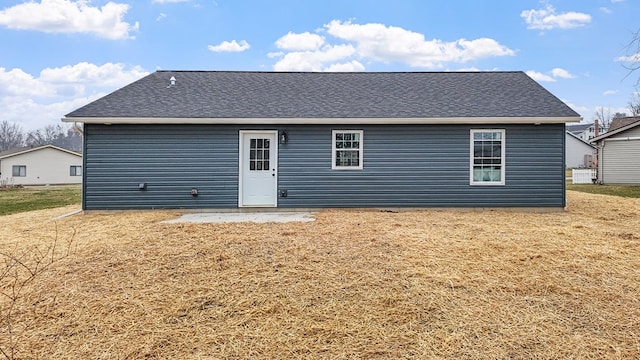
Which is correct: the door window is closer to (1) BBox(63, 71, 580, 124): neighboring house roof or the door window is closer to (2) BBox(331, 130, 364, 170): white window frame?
(1) BBox(63, 71, 580, 124): neighboring house roof

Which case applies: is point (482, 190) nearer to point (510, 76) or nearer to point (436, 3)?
point (510, 76)

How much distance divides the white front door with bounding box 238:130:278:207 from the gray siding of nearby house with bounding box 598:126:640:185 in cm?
1918

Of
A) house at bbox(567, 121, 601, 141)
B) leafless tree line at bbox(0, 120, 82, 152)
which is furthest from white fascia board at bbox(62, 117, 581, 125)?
leafless tree line at bbox(0, 120, 82, 152)

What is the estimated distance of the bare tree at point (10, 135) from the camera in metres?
61.0

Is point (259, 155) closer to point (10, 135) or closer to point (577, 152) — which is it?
point (577, 152)

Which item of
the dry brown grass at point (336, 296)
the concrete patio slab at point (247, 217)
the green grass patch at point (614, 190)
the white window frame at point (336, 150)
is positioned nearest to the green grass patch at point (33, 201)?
the concrete patio slab at point (247, 217)

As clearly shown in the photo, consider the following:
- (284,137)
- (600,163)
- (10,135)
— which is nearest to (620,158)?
(600,163)

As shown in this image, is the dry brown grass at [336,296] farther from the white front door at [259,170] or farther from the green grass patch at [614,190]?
the green grass patch at [614,190]

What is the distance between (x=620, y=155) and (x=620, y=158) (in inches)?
6.1

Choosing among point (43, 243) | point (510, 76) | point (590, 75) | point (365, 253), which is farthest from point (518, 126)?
point (590, 75)

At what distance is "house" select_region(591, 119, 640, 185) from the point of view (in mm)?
18047

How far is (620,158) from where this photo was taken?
731 inches

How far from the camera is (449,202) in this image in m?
9.06

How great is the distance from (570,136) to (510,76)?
37.0 m
